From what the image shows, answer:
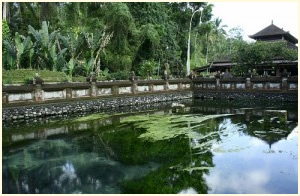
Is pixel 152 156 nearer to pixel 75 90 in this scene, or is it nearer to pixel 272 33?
pixel 75 90

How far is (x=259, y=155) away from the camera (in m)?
9.29

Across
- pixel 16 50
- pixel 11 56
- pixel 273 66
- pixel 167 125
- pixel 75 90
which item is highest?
pixel 16 50

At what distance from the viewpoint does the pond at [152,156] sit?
7.07 m

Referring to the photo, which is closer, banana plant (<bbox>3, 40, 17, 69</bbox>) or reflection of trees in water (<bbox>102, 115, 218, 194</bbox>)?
reflection of trees in water (<bbox>102, 115, 218, 194</bbox>)

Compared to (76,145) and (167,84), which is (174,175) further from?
(167,84)

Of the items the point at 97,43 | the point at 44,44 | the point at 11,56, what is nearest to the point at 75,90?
the point at 11,56

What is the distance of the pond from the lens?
7070 millimetres

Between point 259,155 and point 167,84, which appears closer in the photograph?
point 259,155

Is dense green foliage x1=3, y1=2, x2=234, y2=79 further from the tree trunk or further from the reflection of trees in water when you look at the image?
the reflection of trees in water

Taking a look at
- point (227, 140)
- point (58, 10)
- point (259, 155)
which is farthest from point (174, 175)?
point (58, 10)

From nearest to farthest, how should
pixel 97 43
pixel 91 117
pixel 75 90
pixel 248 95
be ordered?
pixel 91 117
pixel 75 90
pixel 248 95
pixel 97 43

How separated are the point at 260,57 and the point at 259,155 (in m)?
19.4

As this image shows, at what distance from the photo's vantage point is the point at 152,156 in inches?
364

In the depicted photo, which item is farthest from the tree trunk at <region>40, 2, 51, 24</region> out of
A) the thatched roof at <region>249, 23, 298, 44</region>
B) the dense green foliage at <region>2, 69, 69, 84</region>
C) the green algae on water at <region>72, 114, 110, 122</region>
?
the thatched roof at <region>249, 23, 298, 44</region>
